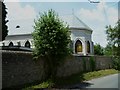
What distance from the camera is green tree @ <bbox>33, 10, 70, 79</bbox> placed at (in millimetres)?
23484

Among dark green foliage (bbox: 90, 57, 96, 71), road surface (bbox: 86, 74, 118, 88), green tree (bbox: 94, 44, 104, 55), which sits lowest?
road surface (bbox: 86, 74, 118, 88)

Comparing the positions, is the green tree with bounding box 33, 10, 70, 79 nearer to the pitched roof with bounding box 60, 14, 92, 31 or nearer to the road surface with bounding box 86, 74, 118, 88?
the road surface with bounding box 86, 74, 118, 88

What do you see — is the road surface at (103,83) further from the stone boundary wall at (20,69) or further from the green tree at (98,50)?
the green tree at (98,50)

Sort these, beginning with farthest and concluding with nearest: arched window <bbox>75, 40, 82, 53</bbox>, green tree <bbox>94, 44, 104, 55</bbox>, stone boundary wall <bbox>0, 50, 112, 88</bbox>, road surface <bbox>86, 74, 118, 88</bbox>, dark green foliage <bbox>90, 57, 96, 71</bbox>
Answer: green tree <bbox>94, 44, 104, 55</bbox> < arched window <bbox>75, 40, 82, 53</bbox> < dark green foliage <bbox>90, 57, 96, 71</bbox> < road surface <bbox>86, 74, 118, 88</bbox> < stone boundary wall <bbox>0, 50, 112, 88</bbox>

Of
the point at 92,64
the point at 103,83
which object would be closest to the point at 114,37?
the point at 92,64

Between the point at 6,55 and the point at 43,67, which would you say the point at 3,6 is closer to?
the point at 43,67

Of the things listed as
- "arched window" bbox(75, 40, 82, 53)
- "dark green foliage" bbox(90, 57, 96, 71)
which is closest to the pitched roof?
"arched window" bbox(75, 40, 82, 53)

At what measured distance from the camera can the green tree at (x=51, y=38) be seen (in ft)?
77.0

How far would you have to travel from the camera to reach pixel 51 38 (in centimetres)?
2339

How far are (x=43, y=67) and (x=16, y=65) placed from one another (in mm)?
4645

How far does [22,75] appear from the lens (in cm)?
2089

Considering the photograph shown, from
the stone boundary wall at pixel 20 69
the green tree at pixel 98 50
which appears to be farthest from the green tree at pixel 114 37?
the green tree at pixel 98 50

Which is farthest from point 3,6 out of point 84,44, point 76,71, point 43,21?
point 84,44

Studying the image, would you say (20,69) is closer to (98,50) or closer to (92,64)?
(92,64)
